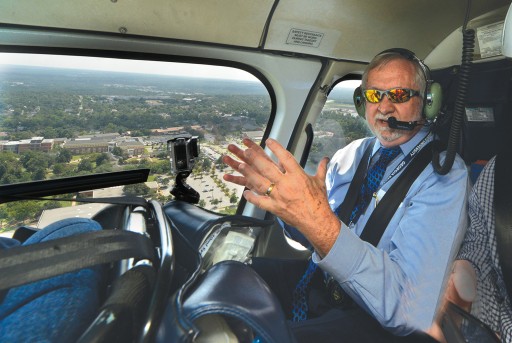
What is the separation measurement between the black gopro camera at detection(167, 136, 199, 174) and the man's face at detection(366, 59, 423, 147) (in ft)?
3.36

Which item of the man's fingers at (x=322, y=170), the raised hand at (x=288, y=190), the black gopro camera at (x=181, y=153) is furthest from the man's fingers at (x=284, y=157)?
the black gopro camera at (x=181, y=153)

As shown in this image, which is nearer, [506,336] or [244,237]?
[506,336]

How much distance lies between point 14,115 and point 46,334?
1.44m

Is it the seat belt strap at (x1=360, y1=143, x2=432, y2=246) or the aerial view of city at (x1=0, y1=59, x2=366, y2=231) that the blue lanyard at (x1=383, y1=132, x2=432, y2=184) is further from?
the aerial view of city at (x1=0, y1=59, x2=366, y2=231)

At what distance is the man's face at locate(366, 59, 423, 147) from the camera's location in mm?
1619

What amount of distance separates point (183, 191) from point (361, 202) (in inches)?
39.1

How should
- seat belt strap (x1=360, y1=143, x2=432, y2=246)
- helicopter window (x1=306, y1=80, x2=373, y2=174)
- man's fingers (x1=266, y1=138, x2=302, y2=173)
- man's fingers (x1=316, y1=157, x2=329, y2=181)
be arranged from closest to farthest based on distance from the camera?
man's fingers (x1=266, y1=138, x2=302, y2=173)
man's fingers (x1=316, y1=157, x2=329, y2=181)
seat belt strap (x1=360, y1=143, x2=432, y2=246)
helicopter window (x1=306, y1=80, x2=373, y2=174)

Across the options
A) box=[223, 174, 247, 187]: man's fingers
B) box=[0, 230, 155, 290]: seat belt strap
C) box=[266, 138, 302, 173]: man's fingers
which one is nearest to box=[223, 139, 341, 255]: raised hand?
box=[266, 138, 302, 173]: man's fingers

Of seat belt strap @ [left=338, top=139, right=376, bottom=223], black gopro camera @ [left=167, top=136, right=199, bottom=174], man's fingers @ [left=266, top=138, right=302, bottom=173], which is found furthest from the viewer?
black gopro camera @ [left=167, top=136, right=199, bottom=174]

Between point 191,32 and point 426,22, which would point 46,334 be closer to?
point 191,32

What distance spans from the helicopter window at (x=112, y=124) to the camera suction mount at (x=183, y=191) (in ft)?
0.12

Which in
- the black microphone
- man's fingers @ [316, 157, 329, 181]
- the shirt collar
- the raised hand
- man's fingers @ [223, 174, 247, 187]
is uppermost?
the black microphone

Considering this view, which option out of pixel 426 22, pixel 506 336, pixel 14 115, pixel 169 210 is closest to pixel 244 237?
pixel 169 210

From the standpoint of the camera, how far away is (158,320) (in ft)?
2.34
